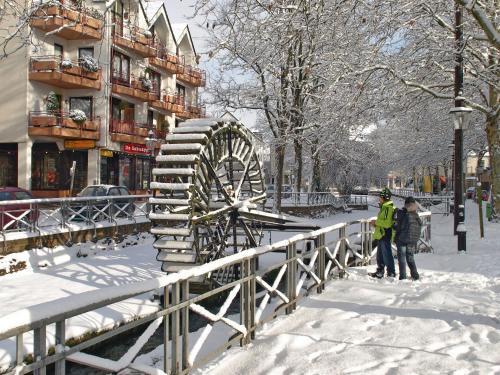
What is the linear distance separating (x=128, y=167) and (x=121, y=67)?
633 centimetres

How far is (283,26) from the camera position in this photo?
8.44m

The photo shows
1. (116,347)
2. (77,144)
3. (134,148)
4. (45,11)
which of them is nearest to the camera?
(116,347)

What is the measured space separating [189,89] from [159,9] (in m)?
7.76

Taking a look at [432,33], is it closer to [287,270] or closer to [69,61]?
[287,270]

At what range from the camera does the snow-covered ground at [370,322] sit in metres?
4.45

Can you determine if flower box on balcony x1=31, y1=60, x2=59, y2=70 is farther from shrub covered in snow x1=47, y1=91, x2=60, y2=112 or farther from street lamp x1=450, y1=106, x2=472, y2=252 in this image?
street lamp x1=450, y1=106, x2=472, y2=252

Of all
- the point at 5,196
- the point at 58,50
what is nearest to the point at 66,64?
the point at 58,50

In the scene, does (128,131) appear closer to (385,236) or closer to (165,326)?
(385,236)

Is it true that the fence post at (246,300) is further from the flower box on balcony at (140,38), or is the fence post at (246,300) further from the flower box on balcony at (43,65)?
the flower box on balcony at (140,38)

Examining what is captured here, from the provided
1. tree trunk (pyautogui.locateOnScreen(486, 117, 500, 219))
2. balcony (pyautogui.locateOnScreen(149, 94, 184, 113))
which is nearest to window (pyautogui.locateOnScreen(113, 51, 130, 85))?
balcony (pyautogui.locateOnScreen(149, 94, 184, 113))

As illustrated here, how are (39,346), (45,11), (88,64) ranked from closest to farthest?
(39,346) < (45,11) < (88,64)

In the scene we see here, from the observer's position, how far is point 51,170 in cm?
2688

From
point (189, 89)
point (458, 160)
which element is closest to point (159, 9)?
point (189, 89)

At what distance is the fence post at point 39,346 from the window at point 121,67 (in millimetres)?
28262
